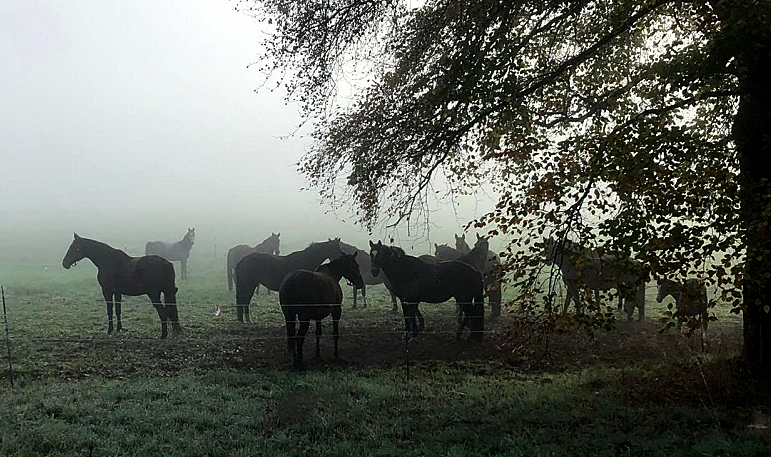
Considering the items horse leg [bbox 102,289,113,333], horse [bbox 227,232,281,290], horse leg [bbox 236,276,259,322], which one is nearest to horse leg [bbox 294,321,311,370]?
horse leg [bbox 102,289,113,333]

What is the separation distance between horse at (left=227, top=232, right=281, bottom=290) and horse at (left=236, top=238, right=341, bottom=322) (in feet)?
13.1

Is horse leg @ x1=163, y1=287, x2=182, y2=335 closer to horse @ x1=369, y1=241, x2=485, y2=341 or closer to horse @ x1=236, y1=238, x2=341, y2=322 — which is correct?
horse @ x1=236, y1=238, x2=341, y2=322

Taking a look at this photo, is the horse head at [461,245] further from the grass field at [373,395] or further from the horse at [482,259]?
the grass field at [373,395]

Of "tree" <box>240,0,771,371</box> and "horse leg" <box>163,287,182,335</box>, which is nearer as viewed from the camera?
"tree" <box>240,0,771,371</box>

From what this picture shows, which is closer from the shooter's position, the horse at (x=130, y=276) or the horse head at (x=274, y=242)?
the horse at (x=130, y=276)

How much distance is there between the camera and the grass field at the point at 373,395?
550 cm

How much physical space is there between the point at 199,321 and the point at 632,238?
31.3 ft

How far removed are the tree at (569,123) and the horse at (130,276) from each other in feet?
16.4

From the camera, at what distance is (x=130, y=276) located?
38.9 feet

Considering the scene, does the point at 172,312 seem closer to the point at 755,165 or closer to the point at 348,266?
the point at 348,266

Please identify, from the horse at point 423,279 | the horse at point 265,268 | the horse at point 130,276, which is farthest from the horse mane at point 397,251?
the horse at point 130,276

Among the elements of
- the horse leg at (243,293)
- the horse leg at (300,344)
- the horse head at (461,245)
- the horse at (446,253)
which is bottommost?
the horse leg at (300,344)

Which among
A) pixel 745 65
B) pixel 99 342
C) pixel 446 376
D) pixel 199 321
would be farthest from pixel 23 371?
pixel 745 65

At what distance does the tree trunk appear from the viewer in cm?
593
